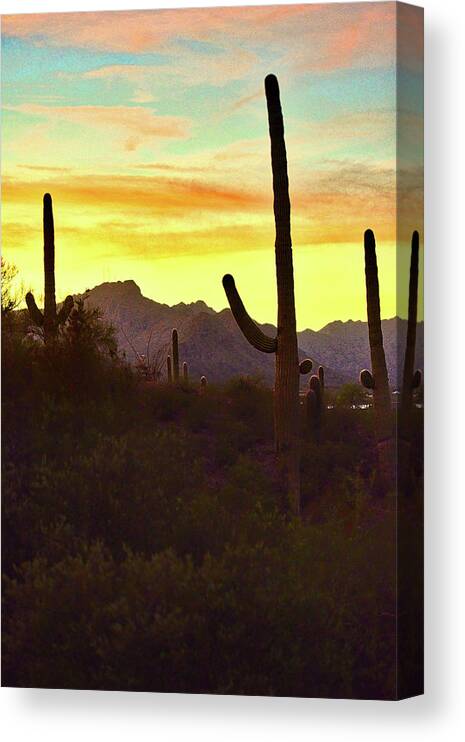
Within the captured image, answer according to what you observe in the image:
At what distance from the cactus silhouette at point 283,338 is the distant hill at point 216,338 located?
0.05 meters

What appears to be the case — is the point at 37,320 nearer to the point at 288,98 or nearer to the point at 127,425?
the point at 127,425

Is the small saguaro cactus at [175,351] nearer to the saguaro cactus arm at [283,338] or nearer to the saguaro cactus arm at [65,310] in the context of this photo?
the saguaro cactus arm at [283,338]

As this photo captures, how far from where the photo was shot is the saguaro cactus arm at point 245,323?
35.2 feet

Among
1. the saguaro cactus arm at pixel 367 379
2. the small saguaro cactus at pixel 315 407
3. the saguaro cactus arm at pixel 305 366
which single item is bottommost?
the small saguaro cactus at pixel 315 407

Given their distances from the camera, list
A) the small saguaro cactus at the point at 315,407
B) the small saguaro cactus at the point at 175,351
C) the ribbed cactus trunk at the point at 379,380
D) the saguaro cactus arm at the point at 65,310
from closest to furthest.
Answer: the ribbed cactus trunk at the point at 379,380 → the small saguaro cactus at the point at 315,407 → the small saguaro cactus at the point at 175,351 → the saguaro cactus arm at the point at 65,310

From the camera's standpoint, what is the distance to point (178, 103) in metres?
10.8

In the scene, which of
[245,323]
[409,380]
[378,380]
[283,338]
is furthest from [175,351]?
[409,380]

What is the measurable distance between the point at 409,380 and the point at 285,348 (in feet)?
2.26

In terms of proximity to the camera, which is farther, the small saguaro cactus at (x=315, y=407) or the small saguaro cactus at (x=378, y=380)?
the small saguaro cactus at (x=315, y=407)

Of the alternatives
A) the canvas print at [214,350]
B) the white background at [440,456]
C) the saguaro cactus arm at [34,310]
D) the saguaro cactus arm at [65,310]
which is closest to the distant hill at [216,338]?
the canvas print at [214,350]

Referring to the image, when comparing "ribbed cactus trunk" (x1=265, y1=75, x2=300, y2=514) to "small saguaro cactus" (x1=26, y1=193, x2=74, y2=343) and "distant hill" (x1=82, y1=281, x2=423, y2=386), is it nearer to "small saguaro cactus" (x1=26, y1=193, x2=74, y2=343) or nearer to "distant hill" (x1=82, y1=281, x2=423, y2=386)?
"distant hill" (x1=82, y1=281, x2=423, y2=386)

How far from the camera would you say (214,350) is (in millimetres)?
10805

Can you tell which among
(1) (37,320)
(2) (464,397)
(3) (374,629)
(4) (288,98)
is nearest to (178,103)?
(4) (288,98)

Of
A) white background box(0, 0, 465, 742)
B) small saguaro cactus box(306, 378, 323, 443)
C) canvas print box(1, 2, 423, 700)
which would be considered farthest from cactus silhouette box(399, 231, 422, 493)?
small saguaro cactus box(306, 378, 323, 443)
